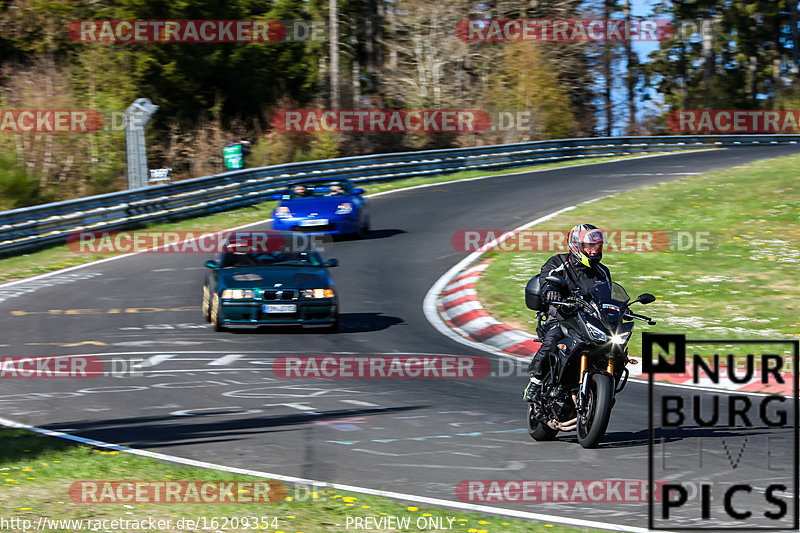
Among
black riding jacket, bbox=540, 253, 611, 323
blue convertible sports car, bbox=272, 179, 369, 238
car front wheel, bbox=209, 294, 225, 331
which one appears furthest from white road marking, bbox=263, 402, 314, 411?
blue convertible sports car, bbox=272, 179, 369, 238

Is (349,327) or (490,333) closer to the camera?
(490,333)

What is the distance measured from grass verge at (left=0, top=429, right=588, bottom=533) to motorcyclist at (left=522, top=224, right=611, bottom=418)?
2189mm

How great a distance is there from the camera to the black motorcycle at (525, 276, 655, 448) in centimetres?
795

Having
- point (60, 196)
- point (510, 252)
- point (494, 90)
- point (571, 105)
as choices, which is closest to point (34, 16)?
point (60, 196)

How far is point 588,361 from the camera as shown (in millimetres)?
8117

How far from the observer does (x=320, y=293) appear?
14.4 meters

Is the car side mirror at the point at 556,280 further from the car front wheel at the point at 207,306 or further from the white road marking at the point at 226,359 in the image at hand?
the car front wheel at the point at 207,306

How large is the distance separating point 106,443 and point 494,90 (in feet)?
138

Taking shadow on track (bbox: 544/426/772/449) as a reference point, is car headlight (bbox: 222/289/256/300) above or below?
above

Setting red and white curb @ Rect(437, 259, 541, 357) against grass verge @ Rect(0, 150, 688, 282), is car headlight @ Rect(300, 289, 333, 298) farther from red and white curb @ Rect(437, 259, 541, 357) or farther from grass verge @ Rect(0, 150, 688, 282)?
grass verge @ Rect(0, 150, 688, 282)

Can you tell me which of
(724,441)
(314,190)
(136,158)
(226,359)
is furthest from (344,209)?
(724,441)

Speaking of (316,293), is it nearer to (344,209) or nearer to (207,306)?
(207,306)

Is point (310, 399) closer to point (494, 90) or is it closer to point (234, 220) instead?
point (234, 220)

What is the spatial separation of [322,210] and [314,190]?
966 mm
